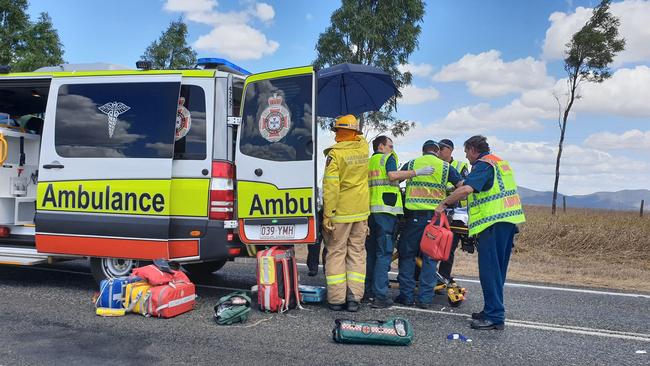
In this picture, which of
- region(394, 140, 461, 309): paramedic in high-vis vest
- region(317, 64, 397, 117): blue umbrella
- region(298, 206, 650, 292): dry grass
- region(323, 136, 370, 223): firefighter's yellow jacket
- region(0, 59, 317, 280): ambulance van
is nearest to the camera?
region(0, 59, 317, 280): ambulance van

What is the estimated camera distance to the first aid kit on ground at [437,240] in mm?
5281

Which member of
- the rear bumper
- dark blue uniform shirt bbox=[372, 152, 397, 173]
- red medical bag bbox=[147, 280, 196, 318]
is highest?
dark blue uniform shirt bbox=[372, 152, 397, 173]

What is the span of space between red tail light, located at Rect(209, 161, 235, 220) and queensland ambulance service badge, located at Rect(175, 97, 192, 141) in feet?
1.55

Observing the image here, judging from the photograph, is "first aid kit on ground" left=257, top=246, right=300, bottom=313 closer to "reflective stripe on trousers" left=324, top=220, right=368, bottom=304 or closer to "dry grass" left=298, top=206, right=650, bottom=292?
"reflective stripe on trousers" left=324, top=220, right=368, bottom=304

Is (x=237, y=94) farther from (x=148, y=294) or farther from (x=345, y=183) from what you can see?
(x=148, y=294)

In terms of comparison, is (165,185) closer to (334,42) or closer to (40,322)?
(40,322)

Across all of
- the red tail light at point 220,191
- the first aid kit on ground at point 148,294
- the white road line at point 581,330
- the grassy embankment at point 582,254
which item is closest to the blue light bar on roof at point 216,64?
the red tail light at point 220,191

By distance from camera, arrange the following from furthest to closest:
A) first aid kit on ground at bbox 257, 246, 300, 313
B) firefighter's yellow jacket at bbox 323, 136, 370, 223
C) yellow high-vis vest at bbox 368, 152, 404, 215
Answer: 1. yellow high-vis vest at bbox 368, 152, 404, 215
2. firefighter's yellow jacket at bbox 323, 136, 370, 223
3. first aid kit on ground at bbox 257, 246, 300, 313

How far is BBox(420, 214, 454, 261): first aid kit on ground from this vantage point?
5.28m

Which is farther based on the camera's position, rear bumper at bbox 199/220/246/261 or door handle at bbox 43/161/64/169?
door handle at bbox 43/161/64/169

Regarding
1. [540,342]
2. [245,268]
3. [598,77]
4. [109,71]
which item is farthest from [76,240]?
[598,77]

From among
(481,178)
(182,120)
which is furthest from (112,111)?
(481,178)

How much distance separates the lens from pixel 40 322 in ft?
15.5

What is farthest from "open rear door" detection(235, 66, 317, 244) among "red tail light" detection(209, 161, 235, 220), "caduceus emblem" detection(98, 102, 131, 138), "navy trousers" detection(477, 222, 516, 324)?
"navy trousers" detection(477, 222, 516, 324)
